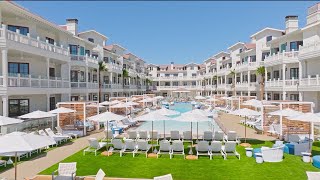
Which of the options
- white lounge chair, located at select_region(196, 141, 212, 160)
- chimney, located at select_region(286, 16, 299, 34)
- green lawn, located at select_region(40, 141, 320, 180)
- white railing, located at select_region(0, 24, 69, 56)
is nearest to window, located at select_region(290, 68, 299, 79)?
chimney, located at select_region(286, 16, 299, 34)

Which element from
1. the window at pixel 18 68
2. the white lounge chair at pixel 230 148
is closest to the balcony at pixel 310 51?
the white lounge chair at pixel 230 148

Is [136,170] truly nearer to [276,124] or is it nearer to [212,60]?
[276,124]

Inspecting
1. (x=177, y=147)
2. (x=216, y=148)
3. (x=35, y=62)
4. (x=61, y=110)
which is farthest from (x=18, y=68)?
(x=216, y=148)

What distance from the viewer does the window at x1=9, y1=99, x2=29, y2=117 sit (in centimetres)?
2447

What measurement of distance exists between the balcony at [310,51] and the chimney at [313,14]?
4.97m

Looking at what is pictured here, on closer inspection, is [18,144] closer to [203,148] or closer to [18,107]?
[203,148]

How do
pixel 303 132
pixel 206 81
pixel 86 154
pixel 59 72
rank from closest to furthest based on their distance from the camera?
pixel 86 154 < pixel 303 132 < pixel 59 72 < pixel 206 81

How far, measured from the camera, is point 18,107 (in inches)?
989

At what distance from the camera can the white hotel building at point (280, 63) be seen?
30094 mm

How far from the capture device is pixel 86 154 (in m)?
15.9

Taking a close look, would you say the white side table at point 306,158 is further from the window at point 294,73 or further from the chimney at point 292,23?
the chimney at point 292,23

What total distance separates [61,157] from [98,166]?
3023mm

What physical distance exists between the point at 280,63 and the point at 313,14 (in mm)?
6666

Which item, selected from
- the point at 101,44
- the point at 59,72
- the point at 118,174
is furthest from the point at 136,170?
the point at 101,44
